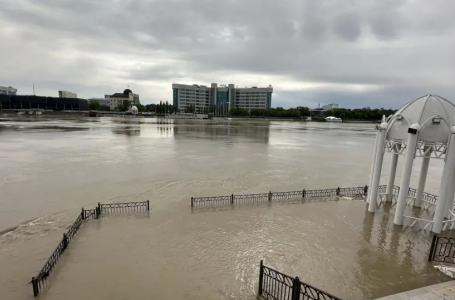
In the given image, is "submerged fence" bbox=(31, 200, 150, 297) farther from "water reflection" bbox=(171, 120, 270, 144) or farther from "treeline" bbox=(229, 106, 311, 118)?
"treeline" bbox=(229, 106, 311, 118)

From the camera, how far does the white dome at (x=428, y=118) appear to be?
12648mm

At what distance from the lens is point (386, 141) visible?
1489 centimetres

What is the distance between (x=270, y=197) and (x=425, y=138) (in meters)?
9.05

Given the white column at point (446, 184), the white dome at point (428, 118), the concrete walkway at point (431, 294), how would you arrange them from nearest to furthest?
the concrete walkway at point (431, 294), the white column at point (446, 184), the white dome at point (428, 118)

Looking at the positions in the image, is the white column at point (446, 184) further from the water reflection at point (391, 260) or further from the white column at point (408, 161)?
the white column at point (408, 161)

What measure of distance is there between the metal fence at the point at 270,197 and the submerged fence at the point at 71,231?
11.8 ft

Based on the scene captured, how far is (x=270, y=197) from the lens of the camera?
17.4 meters

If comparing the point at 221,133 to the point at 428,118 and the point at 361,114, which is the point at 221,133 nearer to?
the point at 428,118

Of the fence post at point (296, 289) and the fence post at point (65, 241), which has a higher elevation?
the fence post at point (296, 289)

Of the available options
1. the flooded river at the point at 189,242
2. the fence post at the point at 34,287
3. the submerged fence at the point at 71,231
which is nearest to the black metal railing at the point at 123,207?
the submerged fence at the point at 71,231

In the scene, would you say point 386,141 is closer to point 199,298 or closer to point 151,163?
point 199,298

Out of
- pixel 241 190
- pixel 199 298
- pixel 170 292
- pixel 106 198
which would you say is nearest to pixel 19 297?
pixel 170 292

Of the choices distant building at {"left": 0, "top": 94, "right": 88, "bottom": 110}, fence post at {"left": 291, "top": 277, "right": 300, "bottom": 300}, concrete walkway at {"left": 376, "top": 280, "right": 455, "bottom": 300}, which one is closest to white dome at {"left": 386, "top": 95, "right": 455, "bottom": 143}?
concrete walkway at {"left": 376, "top": 280, "right": 455, "bottom": 300}

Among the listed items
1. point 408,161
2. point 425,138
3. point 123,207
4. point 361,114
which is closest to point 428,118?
point 425,138
